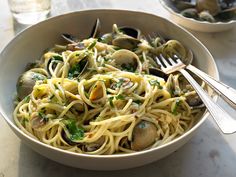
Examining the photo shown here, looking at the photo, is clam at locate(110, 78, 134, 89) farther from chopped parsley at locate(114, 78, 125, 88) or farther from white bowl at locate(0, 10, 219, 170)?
white bowl at locate(0, 10, 219, 170)

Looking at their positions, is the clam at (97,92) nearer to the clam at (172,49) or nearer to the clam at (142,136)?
the clam at (142,136)

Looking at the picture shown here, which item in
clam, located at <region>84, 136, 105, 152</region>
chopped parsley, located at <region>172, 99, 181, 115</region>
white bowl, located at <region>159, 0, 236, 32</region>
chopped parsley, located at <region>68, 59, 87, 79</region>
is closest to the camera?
clam, located at <region>84, 136, 105, 152</region>

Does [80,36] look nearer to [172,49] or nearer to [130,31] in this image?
[130,31]

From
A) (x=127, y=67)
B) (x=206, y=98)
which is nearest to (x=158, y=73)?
(x=127, y=67)

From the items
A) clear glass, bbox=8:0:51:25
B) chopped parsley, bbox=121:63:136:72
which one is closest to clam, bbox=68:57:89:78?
chopped parsley, bbox=121:63:136:72

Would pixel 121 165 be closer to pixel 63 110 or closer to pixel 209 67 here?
pixel 63 110

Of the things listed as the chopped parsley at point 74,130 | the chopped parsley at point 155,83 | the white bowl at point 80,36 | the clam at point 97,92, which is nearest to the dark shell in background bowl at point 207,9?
the white bowl at point 80,36
